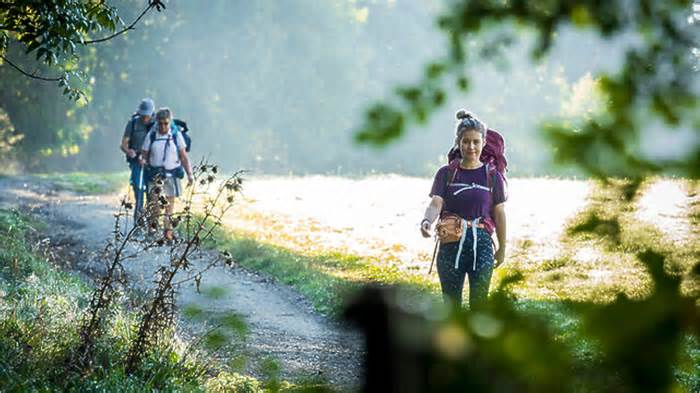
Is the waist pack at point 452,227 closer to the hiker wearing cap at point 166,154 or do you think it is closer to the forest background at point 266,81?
the hiker wearing cap at point 166,154

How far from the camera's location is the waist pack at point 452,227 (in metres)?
7.14

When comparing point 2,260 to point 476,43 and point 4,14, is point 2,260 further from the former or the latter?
point 476,43

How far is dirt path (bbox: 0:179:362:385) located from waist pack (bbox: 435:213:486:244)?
1134 millimetres

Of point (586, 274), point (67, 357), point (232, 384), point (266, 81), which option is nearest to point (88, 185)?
point (232, 384)

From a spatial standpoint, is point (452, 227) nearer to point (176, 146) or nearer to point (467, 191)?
point (467, 191)

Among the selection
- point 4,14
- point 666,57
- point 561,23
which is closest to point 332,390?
point 561,23

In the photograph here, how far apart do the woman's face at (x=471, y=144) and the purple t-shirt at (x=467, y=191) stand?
155 millimetres

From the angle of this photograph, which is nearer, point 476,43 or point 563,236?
point 563,236

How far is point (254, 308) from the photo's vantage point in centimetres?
1142

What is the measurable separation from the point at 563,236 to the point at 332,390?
2.38ft

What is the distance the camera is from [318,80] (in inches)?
2436

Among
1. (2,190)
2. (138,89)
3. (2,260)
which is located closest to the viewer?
(2,260)

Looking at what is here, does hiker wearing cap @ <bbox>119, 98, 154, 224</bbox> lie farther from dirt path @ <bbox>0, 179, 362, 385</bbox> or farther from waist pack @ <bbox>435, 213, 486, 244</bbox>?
waist pack @ <bbox>435, 213, 486, 244</bbox>

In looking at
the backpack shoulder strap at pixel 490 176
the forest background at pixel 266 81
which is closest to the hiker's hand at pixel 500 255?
the backpack shoulder strap at pixel 490 176
